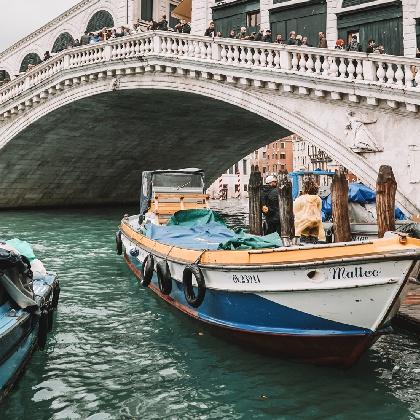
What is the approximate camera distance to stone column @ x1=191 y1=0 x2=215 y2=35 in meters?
17.1

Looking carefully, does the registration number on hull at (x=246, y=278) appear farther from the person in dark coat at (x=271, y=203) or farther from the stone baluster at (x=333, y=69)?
the stone baluster at (x=333, y=69)

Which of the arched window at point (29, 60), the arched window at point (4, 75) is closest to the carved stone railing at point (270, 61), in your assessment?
the arched window at point (29, 60)

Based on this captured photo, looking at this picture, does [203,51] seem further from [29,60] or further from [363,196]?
[29,60]

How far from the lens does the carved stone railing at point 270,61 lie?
1048 cm

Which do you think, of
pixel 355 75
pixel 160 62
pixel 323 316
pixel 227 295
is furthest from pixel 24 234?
pixel 323 316

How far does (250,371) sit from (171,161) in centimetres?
2281

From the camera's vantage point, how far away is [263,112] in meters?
13.2

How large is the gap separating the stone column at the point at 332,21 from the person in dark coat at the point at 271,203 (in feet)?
24.9

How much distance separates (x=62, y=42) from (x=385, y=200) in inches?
839

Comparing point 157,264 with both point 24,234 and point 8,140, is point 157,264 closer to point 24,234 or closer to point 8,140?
point 24,234

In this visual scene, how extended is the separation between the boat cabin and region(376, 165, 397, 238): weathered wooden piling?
4807 millimetres

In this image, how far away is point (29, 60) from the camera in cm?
2608

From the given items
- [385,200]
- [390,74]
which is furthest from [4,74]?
[385,200]

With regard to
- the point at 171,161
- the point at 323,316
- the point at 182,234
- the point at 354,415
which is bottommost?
the point at 354,415
